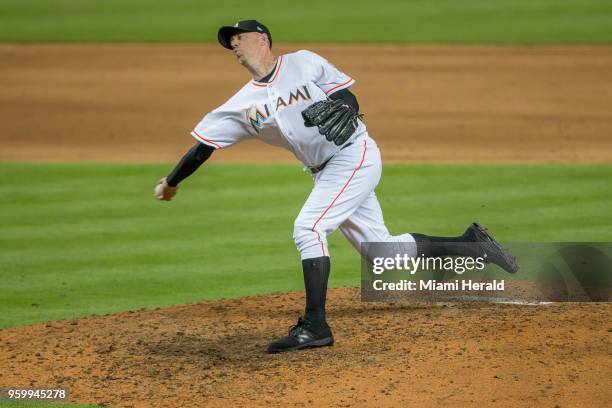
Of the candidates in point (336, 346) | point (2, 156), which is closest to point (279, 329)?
point (336, 346)

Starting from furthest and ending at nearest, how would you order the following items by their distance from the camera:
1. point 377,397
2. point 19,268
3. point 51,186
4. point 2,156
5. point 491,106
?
point 491,106
point 2,156
point 51,186
point 19,268
point 377,397

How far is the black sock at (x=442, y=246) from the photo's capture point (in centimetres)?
660

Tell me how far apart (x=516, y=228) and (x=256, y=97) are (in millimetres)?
4119

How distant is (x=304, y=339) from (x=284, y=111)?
131cm

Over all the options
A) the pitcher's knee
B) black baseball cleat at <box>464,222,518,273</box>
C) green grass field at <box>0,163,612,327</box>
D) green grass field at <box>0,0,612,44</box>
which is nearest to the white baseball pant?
the pitcher's knee

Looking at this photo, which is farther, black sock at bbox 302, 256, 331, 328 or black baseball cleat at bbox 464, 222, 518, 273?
black baseball cleat at bbox 464, 222, 518, 273

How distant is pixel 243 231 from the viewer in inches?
382

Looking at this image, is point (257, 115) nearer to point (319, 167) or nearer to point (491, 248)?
point (319, 167)

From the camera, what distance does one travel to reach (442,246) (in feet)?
21.8

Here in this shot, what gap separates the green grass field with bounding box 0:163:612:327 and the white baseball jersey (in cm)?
203

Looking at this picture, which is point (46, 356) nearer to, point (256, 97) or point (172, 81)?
point (256, 97)

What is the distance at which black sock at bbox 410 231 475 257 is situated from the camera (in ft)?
21.6

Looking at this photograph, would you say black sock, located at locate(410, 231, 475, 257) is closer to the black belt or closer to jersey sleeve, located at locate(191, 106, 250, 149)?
the black belt

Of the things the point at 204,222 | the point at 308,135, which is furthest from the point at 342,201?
the point at 204,222
